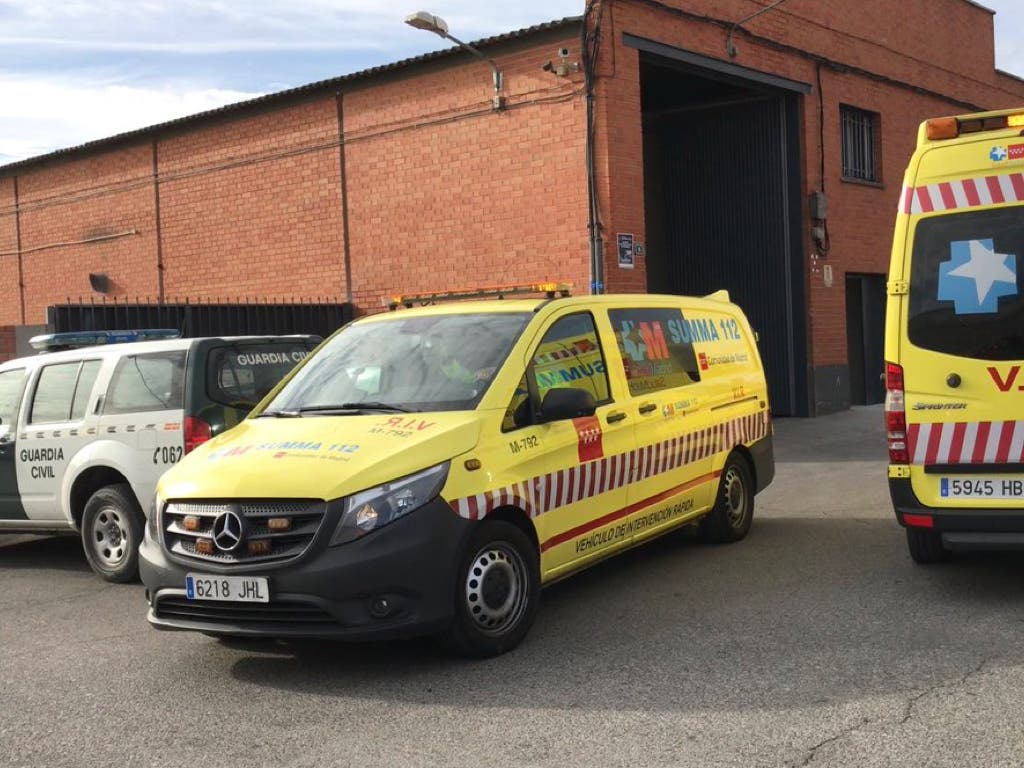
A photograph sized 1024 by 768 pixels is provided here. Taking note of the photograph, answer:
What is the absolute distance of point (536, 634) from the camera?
5.74 metres

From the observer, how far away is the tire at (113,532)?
24.8 ft

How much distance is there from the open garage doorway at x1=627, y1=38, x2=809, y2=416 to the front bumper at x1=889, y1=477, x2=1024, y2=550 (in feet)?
38.3

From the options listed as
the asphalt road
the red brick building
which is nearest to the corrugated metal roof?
the red brick building

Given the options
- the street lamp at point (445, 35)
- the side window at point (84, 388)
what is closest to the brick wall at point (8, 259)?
the street lamp at point (445, 35)

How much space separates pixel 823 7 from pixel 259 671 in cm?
1577

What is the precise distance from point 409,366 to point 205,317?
10.0 meters

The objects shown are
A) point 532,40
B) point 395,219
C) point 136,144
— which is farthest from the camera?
point 136,144

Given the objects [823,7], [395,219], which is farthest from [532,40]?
[823,7]

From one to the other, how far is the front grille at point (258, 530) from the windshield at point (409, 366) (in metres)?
0.94

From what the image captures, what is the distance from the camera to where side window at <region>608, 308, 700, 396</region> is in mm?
6824

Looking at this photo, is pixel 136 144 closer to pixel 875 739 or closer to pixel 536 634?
pixel 536 634

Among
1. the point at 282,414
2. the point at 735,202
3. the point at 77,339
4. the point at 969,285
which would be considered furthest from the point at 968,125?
the point at 735,202

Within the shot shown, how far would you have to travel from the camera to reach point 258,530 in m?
5.03

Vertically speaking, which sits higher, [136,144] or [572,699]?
[136,144]
